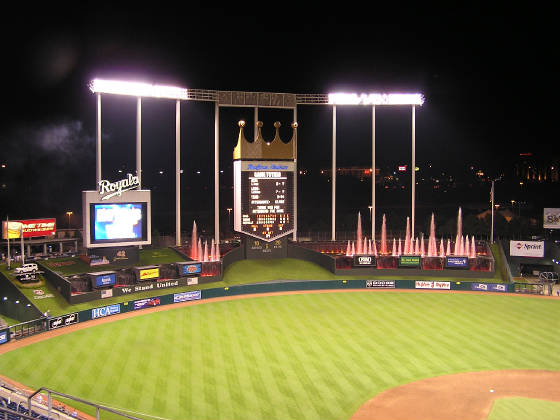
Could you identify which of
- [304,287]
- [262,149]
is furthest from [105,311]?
[262,149]

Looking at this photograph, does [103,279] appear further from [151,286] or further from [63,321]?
[63,321]

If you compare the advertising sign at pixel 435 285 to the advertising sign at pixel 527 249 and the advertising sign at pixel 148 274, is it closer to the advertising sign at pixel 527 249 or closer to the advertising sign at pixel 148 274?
the advertising sign at pixel 527 249

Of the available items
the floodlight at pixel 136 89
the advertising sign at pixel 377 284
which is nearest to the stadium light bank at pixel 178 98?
the floodlight at pixel 136 89

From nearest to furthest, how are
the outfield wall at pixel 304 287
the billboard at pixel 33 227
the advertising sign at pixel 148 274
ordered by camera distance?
1. the outfield wall at pixel 304 287
2. the advertising sign at pixel 148 274
3. the billboard at pixel 33 227

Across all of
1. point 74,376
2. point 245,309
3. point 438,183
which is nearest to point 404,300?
point 245,309

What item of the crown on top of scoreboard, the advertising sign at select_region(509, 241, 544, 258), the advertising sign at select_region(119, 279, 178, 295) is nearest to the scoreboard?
the crown on top of scoreboard
